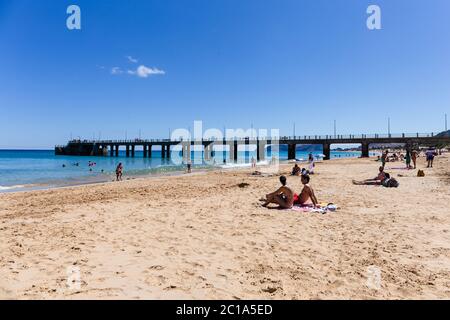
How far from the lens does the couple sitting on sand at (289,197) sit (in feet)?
28.3

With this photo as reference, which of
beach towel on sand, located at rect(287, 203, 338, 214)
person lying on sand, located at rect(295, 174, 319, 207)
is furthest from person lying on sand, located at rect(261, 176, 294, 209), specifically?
person lying on sand, located at rect(295, 174, 319, 207)

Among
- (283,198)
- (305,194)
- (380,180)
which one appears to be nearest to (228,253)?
(283,198)

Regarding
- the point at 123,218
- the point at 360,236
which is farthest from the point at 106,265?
the point at 360,236

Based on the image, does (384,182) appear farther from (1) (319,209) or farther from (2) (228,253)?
(2) (228,253)

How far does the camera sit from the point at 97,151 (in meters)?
101

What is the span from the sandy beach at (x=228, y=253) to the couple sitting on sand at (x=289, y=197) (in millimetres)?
540

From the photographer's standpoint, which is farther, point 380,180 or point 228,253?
point 380,180

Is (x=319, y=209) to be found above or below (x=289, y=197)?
below

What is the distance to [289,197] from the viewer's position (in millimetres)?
8641

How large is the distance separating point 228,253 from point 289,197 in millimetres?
4076

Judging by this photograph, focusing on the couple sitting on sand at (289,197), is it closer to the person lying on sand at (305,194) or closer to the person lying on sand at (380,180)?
the person lying on sand at (305,194)

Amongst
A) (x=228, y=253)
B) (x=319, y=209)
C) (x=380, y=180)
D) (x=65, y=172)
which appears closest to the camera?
(x=228, y=253)
